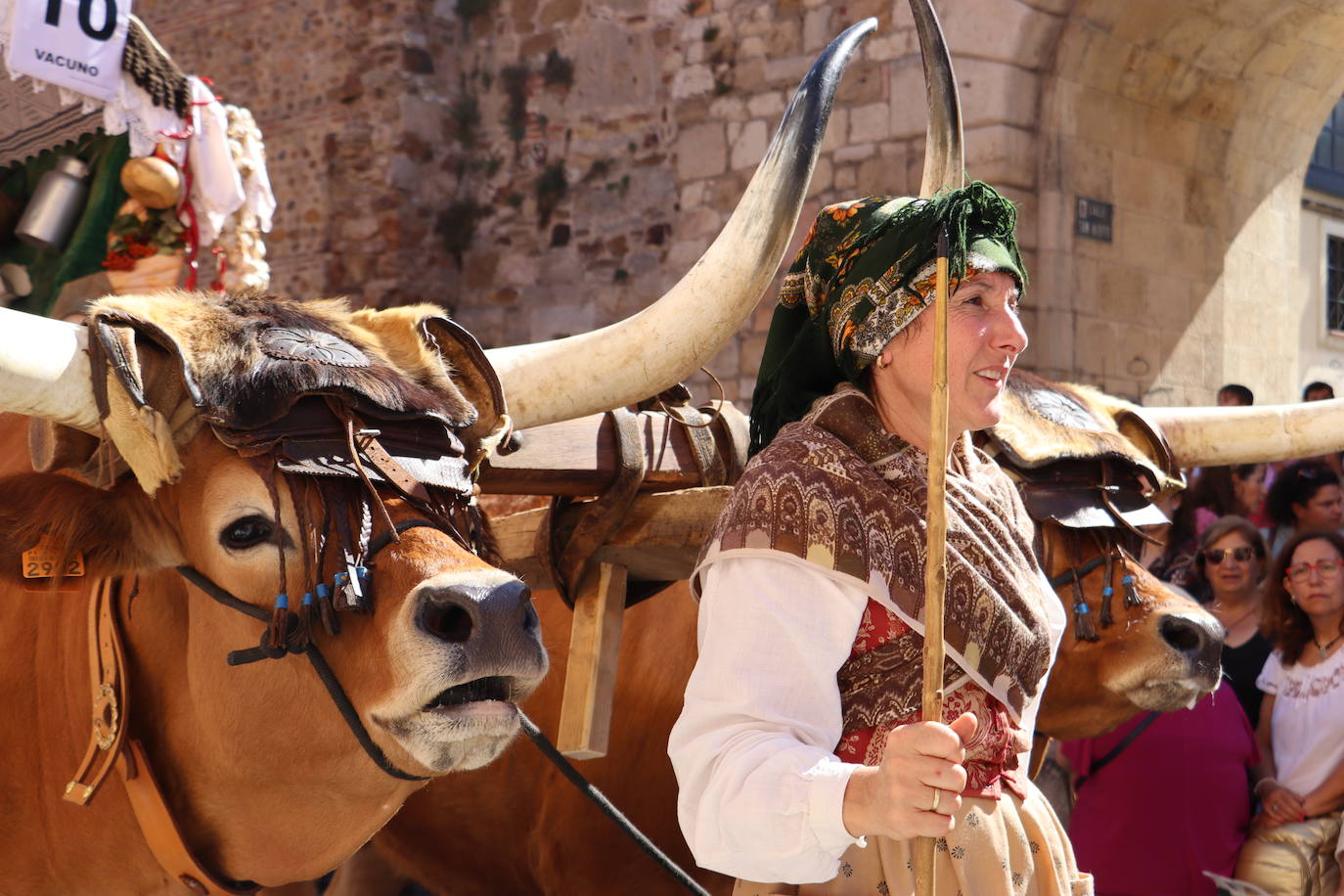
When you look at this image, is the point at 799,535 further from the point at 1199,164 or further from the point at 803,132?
the point at 1199,164

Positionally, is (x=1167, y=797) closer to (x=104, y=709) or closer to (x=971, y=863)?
(x=971, y=863)

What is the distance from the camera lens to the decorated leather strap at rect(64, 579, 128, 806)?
2254 millimetres

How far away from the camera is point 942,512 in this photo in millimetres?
1692

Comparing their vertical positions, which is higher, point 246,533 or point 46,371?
point 46,371

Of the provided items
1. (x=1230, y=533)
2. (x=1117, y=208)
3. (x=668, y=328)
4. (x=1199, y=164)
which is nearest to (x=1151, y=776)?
(x=1230, y=533)

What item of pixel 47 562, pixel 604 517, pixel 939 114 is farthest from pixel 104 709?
pixel 939 114

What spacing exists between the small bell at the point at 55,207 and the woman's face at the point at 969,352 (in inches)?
121

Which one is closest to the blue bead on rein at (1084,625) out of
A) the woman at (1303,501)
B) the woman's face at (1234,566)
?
the woman's face at (1234,566)

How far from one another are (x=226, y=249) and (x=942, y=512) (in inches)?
134

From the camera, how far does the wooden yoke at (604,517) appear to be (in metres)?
2.93

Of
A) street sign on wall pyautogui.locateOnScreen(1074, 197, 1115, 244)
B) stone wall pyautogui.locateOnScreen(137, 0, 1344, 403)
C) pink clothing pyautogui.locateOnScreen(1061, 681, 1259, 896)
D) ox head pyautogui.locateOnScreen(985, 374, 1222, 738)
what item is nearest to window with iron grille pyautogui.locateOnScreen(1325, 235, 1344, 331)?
stone wall pyautogui.locateOnScreen(137, 0, 1344, 403)

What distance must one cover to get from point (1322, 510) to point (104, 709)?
187 inches

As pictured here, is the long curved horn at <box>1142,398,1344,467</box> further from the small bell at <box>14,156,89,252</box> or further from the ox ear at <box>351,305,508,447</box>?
the small bell at <box>14,156,89,252</box>

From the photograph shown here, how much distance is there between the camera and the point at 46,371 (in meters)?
2.09
